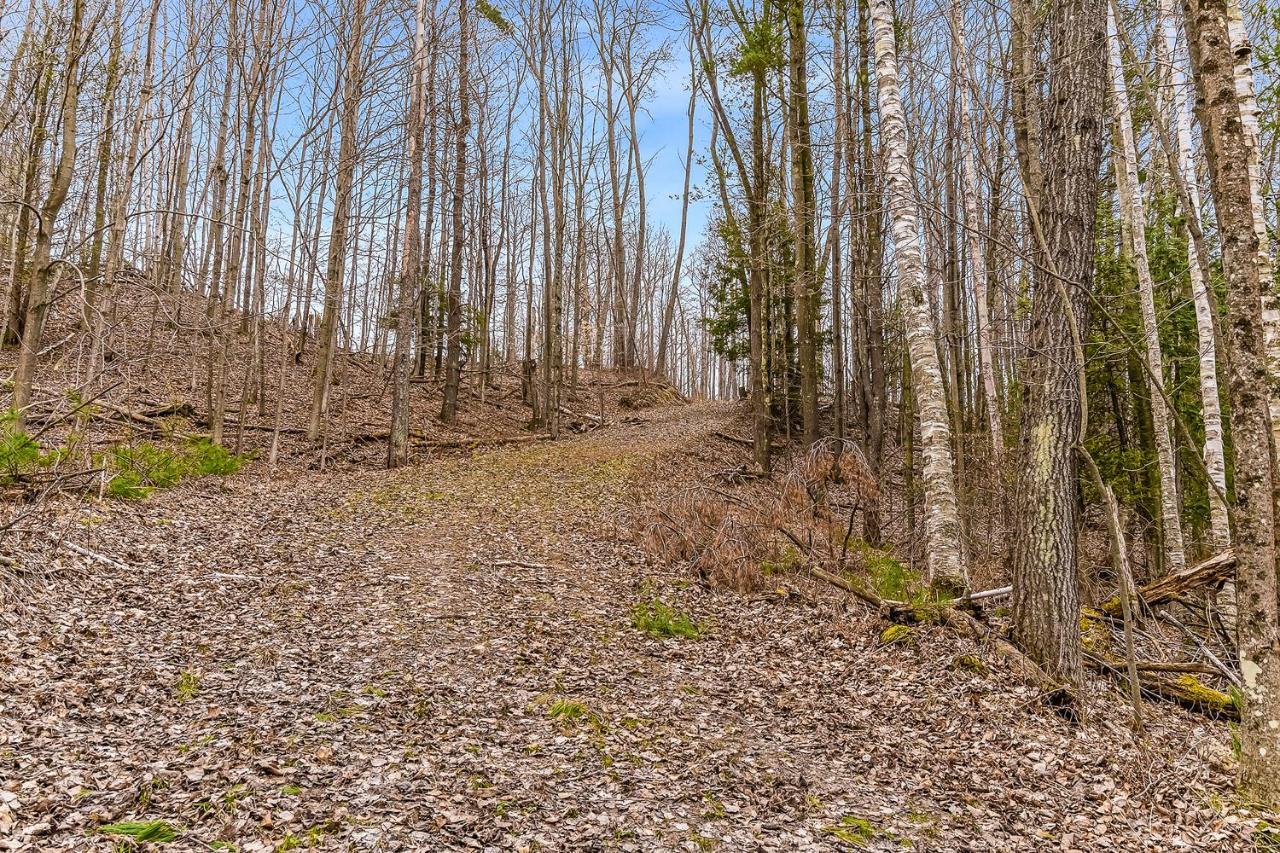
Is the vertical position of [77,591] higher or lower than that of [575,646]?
higher

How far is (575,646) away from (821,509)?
5.26m

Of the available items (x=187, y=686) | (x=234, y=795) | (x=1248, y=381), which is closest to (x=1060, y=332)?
(x=1248, y=381)

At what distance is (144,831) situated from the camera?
2.79m

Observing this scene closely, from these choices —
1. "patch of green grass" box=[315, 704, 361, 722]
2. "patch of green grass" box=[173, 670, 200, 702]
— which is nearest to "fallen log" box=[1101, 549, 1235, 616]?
"patch of green grass" box=[315, 704, 361, 722]

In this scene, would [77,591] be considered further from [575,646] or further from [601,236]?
[601,236]

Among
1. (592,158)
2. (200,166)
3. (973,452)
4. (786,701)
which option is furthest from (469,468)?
(200,166)

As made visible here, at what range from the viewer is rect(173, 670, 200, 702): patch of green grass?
4082mm

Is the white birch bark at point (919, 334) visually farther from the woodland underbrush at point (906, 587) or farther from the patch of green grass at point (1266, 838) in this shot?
the patch of green grass at point (1266, 838)

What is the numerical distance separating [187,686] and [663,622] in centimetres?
377

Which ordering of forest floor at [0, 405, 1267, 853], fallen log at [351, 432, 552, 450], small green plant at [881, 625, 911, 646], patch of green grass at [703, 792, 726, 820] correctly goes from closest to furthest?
1. forest floor at [0, 405, 1267, 853]
2. patch of green grass at [703, 792, 726, 820]
3. small green plant at [881, 625, 911, 646]
4. fallen log at [351, 432, 552, 450]

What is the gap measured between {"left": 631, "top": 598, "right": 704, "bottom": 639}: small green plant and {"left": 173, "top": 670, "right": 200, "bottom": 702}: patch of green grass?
350cm

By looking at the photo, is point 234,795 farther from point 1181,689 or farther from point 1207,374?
point 1207,374

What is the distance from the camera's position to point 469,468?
40.4 ft

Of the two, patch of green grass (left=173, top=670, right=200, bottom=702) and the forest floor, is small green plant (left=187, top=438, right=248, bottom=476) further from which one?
patch of green grass (left=173, top=670, right=200, bottom=702)
